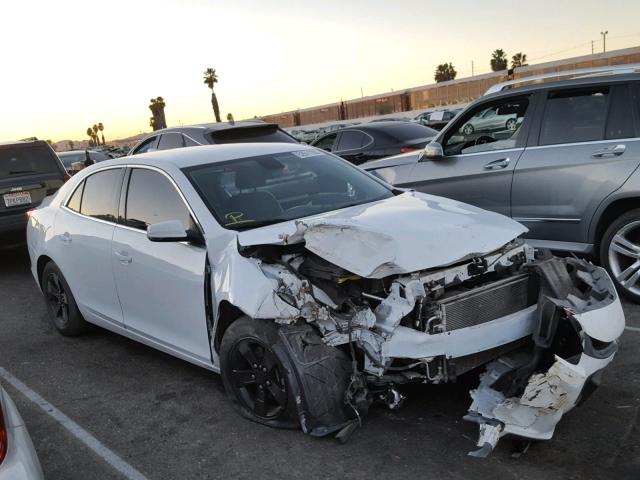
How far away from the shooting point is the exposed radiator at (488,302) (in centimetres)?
346

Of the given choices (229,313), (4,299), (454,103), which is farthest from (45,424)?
(454,103)

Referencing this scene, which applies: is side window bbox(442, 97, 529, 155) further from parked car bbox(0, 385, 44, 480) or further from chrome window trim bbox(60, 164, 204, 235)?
parked car bbox(0, 385, 44, 480)

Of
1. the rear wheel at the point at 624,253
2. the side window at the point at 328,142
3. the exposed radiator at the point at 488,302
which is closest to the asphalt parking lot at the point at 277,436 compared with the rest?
the rear wheel at the point at 624,253

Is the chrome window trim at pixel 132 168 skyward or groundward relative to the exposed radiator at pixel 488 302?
skyward

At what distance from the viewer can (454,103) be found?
4894cm

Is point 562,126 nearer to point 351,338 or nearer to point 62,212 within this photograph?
point 351,338

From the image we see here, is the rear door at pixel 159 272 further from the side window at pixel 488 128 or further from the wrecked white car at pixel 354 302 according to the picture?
the side window at pixel 488 128

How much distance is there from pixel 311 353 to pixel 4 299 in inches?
223

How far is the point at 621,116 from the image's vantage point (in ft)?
18.5

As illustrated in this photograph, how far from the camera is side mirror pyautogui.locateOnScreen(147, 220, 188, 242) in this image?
4.16 metres

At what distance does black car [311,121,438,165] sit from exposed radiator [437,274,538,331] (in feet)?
21.8

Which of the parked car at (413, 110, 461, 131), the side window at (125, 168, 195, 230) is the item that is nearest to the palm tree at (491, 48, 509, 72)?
the parked car at (413, 110, 461, 131)

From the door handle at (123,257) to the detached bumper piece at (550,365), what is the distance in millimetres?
A: 2674

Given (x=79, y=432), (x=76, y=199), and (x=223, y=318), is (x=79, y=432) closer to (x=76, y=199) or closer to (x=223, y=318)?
(x=223, y=318)
